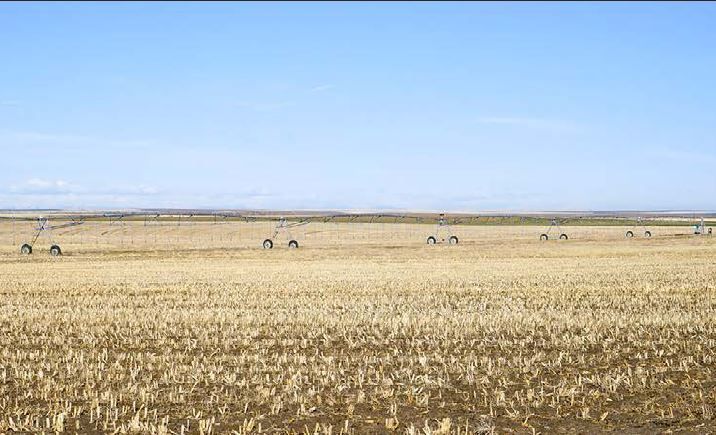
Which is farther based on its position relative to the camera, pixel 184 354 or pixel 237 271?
pixel 237 271

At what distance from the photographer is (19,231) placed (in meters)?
99.1

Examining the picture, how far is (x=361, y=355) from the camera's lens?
15430mm

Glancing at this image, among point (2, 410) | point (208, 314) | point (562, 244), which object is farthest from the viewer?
point (562, 244)

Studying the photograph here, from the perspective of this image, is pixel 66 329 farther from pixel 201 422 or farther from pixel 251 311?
pixel 201 422

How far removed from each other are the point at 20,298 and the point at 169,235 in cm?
7310

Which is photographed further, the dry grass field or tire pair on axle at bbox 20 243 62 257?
tire pair on axle at bbox 20 243 62 257

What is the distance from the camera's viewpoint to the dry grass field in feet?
35.6

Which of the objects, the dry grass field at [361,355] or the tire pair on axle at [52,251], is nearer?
the dry grass field at [361,355]

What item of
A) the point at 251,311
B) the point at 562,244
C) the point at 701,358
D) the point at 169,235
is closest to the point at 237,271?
the point at 251,311

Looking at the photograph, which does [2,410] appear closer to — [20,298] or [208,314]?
[208,314]

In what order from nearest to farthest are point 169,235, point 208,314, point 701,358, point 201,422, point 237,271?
point 201,422 < point 701,358 < point 208,314 < point 237,271 < point 169,235

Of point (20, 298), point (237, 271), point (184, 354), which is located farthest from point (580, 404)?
point (237, 271)

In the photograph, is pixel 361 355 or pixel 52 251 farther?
pixel 52 251

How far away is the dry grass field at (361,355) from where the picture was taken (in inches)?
428
